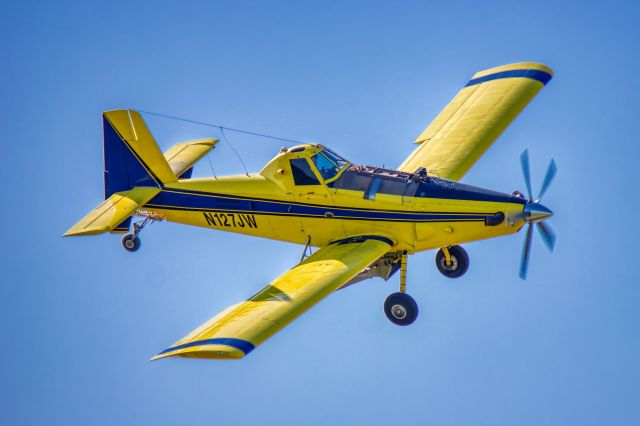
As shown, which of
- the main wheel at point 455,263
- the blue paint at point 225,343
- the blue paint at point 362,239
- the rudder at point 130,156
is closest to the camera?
the blue paint at point 225,343

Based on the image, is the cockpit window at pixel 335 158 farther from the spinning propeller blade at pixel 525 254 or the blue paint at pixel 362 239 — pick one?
the spinning propeller blade at pixel 525 254

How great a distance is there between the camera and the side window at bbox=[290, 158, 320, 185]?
2531 cm

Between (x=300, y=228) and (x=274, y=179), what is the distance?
51.4 inches

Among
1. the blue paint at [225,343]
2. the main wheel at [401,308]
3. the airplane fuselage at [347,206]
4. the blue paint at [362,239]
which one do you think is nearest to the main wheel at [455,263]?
the airplane fuselage at [347,206]

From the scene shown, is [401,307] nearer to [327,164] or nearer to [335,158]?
[327,164]

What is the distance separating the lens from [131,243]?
28.5 m

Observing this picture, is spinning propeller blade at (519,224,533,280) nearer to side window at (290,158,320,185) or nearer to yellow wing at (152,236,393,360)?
yellow wing at (152,236,393,360)

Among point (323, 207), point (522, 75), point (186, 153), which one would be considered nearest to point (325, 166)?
point (323, 207)

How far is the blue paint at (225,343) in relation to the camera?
65.7ft

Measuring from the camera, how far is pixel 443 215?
79.6ft

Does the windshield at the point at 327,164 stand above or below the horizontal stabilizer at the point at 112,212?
above

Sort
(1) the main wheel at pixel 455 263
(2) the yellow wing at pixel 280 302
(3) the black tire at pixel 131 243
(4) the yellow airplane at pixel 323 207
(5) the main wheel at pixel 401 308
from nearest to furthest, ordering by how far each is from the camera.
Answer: (2) the yellow wing at pixel 280 302 → (4) the yellow airplane at pixel 323 207 → (5) the main wheel at pixel 401 308 → (1) the main wheel at pixel 455 263 → (3) the black tire at pixel 131 243

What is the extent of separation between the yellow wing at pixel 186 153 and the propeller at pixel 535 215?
8.99 meters

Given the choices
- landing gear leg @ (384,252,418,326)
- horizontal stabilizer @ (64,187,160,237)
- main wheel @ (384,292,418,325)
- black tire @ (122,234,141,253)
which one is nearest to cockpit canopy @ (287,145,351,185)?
landing gear leg @ (384,252,418,326)
